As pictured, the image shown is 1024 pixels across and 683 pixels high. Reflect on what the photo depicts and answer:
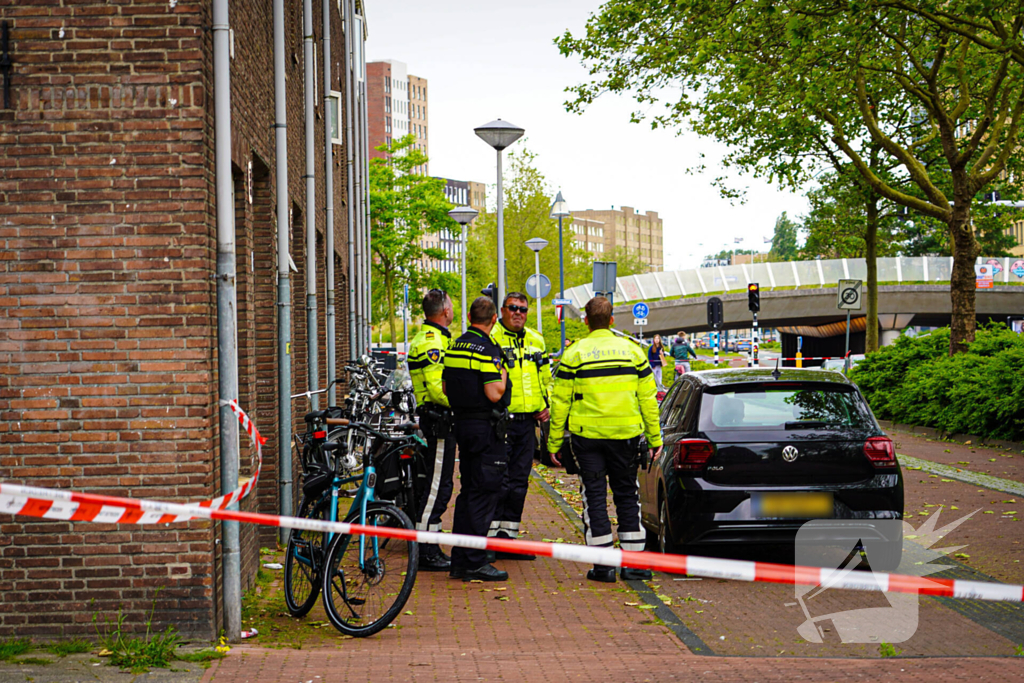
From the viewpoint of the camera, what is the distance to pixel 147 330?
230 inches

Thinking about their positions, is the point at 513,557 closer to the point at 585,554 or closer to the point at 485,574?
the point at 485,574

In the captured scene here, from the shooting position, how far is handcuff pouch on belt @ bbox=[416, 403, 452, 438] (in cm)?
820

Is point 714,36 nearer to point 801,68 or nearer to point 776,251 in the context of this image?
point 801,68

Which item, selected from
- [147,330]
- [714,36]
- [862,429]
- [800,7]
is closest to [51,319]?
[147,330]

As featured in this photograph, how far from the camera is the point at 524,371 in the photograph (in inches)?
337

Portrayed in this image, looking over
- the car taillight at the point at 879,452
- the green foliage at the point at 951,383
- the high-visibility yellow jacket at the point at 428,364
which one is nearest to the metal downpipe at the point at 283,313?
the high-visibility yellow jacket at the point at 428,364

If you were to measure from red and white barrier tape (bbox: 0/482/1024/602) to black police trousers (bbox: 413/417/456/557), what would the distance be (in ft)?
9.41

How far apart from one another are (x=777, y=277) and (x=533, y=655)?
164 feet

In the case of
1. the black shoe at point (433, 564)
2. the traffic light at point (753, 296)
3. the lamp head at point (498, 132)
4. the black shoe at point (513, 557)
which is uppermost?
the lamp head at point (498, 132)

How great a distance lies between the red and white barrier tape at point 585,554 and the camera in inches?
153

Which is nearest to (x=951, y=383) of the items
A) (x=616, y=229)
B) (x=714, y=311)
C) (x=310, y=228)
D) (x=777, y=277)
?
Answer: (x=310, y=228)

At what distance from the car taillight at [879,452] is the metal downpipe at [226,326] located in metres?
4.23

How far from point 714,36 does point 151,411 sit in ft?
41.7

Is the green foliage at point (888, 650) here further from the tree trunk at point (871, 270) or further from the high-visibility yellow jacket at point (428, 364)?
the tree trunk at point (871, 270)
